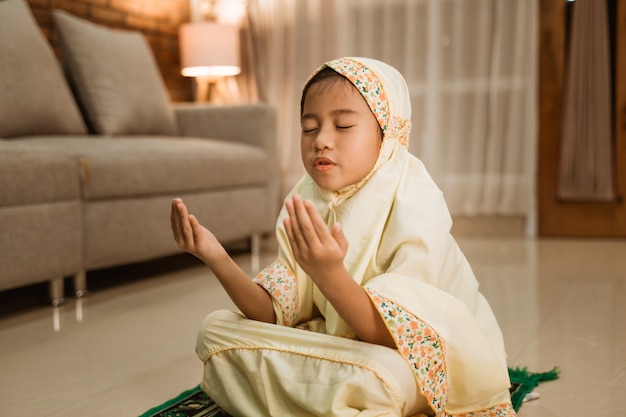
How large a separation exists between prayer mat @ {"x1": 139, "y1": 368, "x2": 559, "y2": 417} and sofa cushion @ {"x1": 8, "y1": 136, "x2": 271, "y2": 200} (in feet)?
3.69

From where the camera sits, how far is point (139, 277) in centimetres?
263

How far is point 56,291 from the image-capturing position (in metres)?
2.12

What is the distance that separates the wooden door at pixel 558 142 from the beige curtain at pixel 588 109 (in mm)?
44

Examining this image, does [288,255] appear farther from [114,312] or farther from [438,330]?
[114,312]

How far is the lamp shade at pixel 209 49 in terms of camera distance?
13.0 feet

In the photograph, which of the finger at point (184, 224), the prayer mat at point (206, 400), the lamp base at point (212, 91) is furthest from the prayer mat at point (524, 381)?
the lamp base at point (212, 91)

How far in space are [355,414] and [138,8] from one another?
11.8ft

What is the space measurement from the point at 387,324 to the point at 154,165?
1.67 meters

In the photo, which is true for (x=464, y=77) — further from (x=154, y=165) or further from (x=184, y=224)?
(x=184, y=224)

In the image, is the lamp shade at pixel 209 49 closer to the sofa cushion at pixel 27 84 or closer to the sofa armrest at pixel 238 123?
the sofa armrest at pixel 238 123

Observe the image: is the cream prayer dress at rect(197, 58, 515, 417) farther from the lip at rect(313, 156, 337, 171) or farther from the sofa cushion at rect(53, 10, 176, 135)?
the sofa cushion at rect(53, 10, 176, 135)

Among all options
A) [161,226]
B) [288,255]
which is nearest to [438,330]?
[288,255]

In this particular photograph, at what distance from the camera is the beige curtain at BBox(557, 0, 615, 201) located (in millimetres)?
3330

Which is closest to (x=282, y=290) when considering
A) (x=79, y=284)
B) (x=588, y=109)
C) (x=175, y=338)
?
(x=175, y=338)
